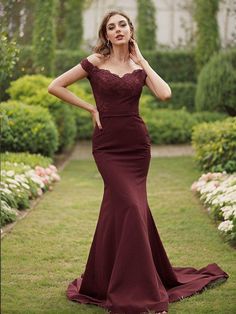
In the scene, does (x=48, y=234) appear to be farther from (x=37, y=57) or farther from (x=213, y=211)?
(x=37, y=57)

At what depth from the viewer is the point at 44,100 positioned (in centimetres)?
1216

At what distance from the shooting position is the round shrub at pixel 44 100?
1212cm

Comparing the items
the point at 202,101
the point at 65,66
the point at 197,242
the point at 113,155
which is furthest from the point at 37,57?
the point at 113,155

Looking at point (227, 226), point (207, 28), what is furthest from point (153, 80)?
point (207, 28)

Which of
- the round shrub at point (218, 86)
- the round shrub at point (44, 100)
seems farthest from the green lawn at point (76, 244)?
the round shrub at point (218, 86)

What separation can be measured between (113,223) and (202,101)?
10.2 meters

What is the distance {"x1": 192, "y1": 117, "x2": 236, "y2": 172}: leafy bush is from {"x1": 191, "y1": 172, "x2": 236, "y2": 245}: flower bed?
16.1 inches

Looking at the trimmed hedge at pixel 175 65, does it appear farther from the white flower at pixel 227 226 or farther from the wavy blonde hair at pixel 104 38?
the wavy blonde hair at pixel 104 38

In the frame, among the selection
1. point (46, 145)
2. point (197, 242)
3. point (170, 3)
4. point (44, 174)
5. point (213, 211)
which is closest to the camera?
point (197, 242)

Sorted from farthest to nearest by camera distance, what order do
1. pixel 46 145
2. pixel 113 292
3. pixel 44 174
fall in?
1. pixel 46 145
2. pixel 44 174
3. pixel 113 292

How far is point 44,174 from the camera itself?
9539mm

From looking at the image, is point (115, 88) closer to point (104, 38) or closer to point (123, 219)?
point (104, 38)

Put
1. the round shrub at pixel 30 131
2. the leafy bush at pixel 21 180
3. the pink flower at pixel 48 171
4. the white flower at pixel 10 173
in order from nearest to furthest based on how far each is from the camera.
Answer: the leafy bush at pixel 21 180 < the white flower at pixel 10 173 < the pink flower at pixel 48 171 < the round shrub at pixel 30 131

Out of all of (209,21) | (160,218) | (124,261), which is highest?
(209,21)
